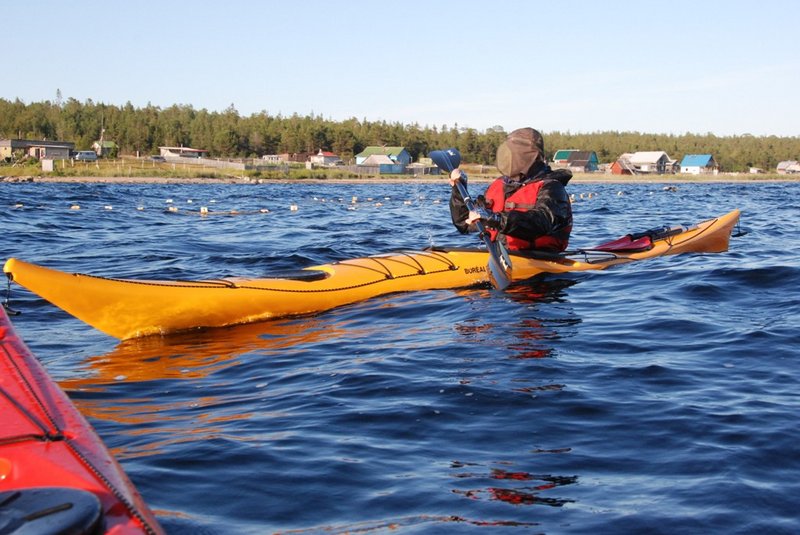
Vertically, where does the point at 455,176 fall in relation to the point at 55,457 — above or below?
above

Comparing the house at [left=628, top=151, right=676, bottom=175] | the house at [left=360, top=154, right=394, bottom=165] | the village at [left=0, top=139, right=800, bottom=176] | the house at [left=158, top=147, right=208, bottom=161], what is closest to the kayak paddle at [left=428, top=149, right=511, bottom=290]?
the village at [left=0, top=139, right=800, bottom=176]

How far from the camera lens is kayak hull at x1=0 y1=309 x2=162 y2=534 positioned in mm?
2037

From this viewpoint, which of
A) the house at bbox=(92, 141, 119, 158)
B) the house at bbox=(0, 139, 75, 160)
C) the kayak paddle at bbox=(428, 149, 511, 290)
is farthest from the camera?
the house at bbox=(92, 141, 119, 158)

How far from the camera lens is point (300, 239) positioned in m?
13.9

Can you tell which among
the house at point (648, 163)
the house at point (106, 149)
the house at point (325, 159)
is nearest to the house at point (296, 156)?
the house at point (325, 159)

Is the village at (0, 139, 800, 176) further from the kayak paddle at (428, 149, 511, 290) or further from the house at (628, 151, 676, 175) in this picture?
the kayak paddle at (428, 149, 511, 290)

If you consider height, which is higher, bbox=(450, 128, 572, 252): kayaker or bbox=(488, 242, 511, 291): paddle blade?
bbox=(450, 128, 572, 252): kayaker

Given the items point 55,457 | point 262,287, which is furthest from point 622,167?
point 55,457

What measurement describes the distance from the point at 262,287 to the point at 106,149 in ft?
277

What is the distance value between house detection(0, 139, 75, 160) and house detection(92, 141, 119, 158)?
7440mm

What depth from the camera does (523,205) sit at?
7660 mm

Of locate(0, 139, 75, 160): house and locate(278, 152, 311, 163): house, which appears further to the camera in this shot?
locate(278, 152, 311, 163): house

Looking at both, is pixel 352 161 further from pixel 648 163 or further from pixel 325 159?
pixel 648 163

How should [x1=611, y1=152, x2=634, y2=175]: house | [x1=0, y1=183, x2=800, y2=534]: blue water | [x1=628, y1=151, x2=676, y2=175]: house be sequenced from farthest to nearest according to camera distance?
1. [x1=628, y1=151, x2=676, y2=175]: house
2. [x1=611, y1=152, x2=634, y2=175]: house
3. [x1=0, y1=183, x2=800, y2=534]: blue water
